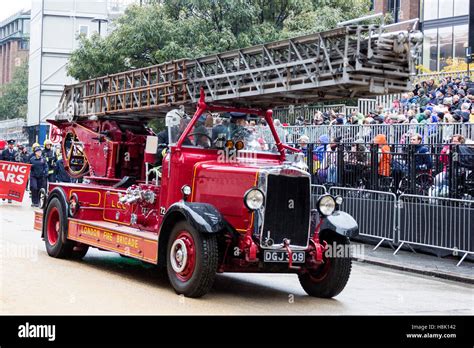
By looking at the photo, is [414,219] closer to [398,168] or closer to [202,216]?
[398,168]

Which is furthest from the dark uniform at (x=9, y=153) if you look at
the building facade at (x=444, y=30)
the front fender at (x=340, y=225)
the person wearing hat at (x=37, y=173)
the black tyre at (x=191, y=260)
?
the building facade at (x=444, y=30)

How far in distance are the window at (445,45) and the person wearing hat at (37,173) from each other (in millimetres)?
22838

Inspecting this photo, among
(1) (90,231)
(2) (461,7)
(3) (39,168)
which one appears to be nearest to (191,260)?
(1) (90,231)

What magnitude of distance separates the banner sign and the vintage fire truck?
12.4 meters

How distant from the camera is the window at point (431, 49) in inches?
1618

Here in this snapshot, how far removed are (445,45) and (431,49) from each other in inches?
38.1

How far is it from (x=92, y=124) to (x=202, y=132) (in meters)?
4.25

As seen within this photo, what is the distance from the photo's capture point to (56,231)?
44.2 feet

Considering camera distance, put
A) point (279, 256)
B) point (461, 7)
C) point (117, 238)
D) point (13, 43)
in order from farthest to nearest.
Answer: point (13, 43)
point (461, 7)
point (117, 238)
point (279, 256)

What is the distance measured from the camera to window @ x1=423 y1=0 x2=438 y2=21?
4103cm

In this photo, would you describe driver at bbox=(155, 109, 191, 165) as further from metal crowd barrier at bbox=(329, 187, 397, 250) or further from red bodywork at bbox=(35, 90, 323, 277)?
metal crowd barrier at bbox=(329, 187, 397, 250)

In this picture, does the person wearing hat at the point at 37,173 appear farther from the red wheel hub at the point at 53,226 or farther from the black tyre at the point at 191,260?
the black tyre at the point at 191,260

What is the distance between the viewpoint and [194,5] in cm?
2661
